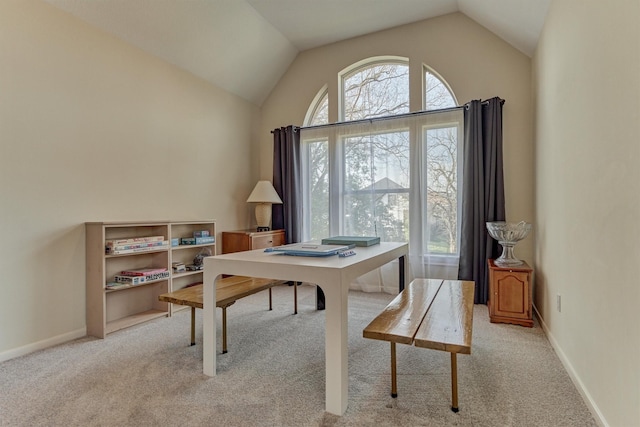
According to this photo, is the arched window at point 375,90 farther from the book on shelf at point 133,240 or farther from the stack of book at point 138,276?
the stack of book at point 138,276

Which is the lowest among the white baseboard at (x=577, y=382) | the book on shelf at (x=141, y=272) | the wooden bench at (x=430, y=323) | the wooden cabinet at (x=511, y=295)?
the white baseboard at (x=577, y=382)

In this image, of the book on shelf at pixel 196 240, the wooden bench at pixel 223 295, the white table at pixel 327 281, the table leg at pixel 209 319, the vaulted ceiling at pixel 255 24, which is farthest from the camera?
the book on shelf at pixel 196 240

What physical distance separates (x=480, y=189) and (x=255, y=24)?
295cm

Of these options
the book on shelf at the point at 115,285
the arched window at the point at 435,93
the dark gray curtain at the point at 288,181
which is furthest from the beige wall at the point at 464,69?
the book on shelf at the point at 115,285

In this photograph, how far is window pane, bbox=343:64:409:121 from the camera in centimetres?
377

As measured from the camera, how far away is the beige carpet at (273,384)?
1.41 m

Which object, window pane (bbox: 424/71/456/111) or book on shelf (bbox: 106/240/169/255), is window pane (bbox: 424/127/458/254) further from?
book on shelf (bbox: 106/240/169/255)

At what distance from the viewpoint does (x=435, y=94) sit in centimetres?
359

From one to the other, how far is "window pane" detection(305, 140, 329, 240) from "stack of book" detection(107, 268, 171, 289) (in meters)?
1.90

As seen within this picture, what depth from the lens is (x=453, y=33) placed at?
11.3 ft

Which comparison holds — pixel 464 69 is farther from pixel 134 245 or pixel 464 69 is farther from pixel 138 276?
pixel 138 276

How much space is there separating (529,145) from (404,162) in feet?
3.95

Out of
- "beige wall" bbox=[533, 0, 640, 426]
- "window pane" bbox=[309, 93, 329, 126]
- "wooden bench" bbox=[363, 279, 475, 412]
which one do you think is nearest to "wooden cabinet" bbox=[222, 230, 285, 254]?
"window pane" bbox=[309, 93, 329, 126]

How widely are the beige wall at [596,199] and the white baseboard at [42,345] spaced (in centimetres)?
321
